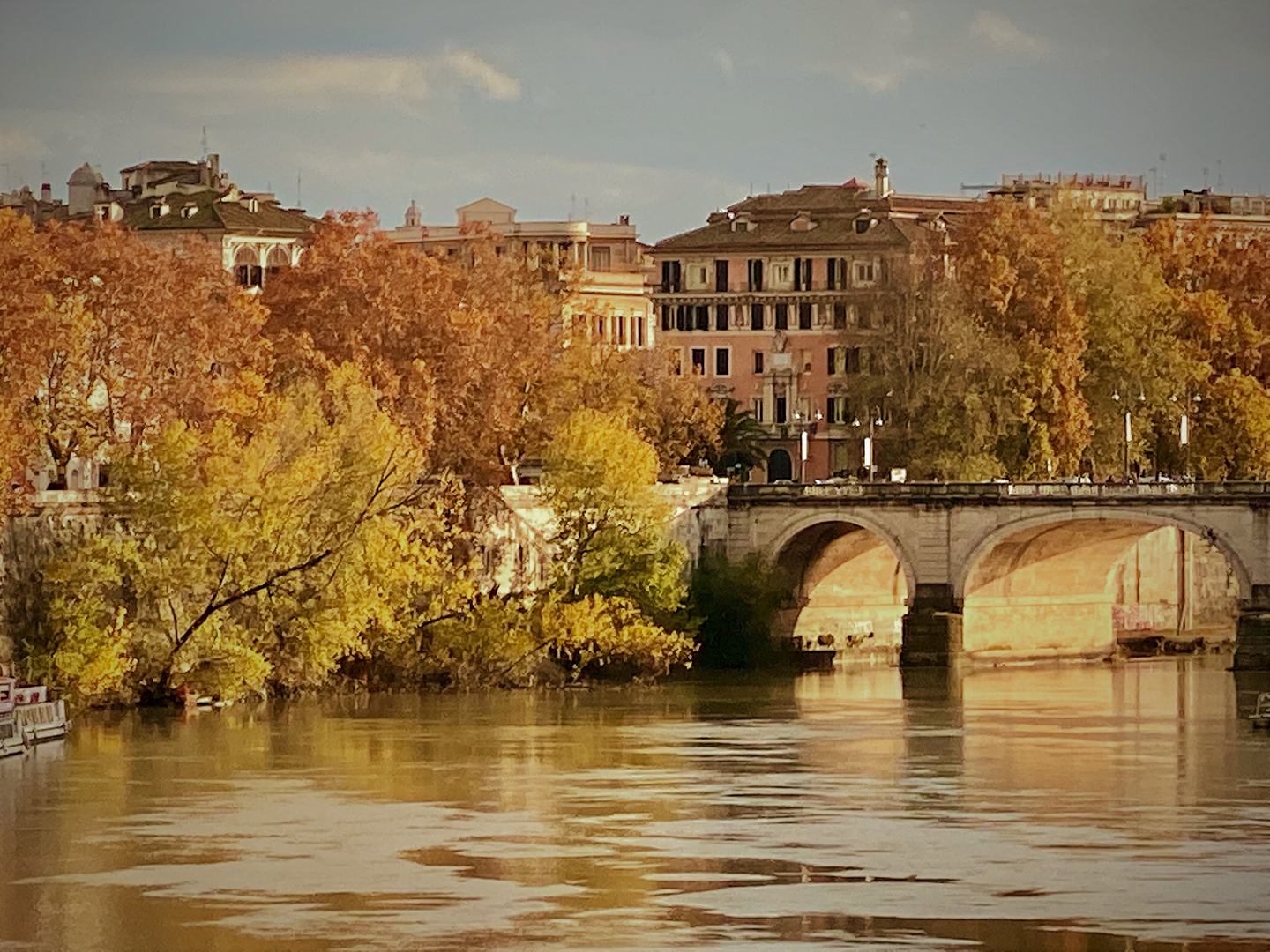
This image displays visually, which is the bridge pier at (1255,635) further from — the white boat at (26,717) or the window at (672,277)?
the white boat at (26,717)

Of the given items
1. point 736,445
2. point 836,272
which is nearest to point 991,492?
point 736,445

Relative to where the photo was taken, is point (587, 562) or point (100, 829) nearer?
point (100, 829)

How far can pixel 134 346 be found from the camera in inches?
2579

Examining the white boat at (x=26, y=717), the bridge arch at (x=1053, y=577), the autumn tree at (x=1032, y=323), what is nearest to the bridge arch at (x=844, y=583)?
the bridge arch at (x=1053, y=577)

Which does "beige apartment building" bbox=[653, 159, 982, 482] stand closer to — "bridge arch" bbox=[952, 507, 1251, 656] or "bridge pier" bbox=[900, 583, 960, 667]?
"bridge arch" bbox=[952, 507, 1251, 656]

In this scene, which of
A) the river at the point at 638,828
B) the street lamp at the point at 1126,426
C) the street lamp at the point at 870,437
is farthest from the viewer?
the street lamp at the point at 1126,426

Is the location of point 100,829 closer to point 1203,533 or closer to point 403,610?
point 403,610

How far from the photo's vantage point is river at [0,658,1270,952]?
38844 millimetres

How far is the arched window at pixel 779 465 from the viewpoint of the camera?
9650cm

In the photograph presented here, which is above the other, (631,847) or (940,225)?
(940,225)

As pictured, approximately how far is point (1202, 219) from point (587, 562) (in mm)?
30629

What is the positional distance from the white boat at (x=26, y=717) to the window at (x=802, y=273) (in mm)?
42093

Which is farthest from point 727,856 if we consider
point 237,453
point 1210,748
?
point 237,453

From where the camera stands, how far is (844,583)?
81.2 m
